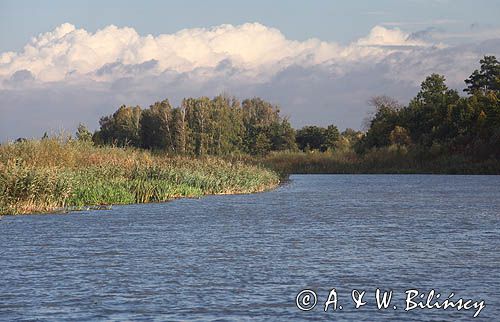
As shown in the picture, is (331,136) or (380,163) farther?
(331,136)

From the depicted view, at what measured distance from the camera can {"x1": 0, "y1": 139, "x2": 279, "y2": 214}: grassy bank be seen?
31.9 m

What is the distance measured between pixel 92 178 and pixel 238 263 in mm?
19945

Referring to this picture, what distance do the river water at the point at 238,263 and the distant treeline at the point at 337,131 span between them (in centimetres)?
5461

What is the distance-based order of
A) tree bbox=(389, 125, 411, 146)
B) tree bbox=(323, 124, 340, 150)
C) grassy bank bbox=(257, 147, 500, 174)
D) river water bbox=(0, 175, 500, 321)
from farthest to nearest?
tree bbox=(323, 124, 340, 150) → tree bbox=(389, 125, 411, 146) → grassy bank bbox=(257, 147, 500, 174) → river water bbox=(0, 175, 500, 321)

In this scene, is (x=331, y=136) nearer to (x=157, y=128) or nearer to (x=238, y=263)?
(x=157, y=128)

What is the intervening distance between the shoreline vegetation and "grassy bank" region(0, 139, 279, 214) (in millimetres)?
51

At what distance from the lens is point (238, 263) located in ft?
63.4

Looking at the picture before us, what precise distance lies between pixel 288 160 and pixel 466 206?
66.1 metres

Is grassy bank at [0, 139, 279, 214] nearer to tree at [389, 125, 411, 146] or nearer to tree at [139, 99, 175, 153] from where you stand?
tree at [389, 125, 411, 146]

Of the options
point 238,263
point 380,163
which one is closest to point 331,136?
point 380,163

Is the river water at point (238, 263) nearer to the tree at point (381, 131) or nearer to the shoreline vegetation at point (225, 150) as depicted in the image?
the shoreline vegetation at point (225, 150)

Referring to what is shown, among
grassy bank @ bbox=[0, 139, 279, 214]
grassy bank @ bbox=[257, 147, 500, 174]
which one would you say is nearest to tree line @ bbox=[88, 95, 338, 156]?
grassy bank @ bbox=[257, 147, 500, 174]

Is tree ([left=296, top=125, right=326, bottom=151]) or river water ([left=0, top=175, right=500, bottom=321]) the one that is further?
tree ([left=296, top=125, right=326, bottom=151])

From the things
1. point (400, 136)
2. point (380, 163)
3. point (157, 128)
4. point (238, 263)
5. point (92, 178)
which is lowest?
point (238, 263)
